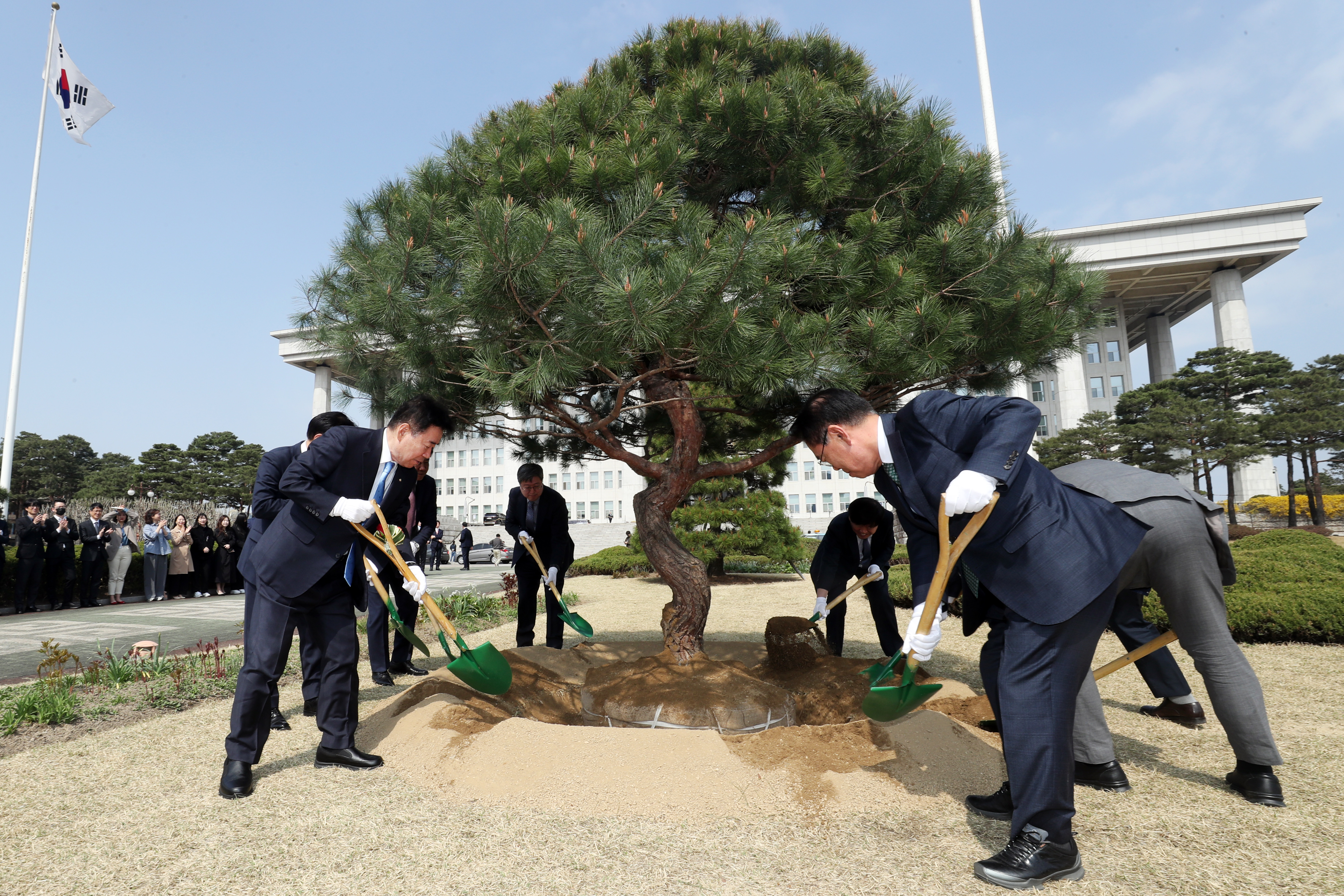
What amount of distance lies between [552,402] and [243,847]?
2536 millimetres

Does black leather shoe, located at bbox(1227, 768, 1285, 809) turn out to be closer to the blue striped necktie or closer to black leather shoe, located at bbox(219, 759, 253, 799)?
the blue striped necktie

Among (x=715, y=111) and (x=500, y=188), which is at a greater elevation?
(x=715, y=111)

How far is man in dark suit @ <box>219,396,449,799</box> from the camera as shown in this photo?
2.71 m

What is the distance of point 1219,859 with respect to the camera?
6.56 feet

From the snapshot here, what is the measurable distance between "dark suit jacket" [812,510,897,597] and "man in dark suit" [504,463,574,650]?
6.16 feet

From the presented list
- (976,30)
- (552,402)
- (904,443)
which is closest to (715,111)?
(552,402)

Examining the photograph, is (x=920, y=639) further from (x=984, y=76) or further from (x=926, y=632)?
(x=984, y=76)

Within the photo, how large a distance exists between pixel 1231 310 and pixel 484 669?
38.8 metres

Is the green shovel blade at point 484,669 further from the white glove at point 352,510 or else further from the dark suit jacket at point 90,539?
the dark suit jacket at point 90,539

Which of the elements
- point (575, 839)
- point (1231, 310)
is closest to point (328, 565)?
point (575, 839)

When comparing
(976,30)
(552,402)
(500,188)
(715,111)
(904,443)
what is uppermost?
(976,30)

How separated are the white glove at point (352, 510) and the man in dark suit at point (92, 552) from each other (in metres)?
9.72

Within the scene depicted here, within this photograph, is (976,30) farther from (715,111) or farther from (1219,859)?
(1219,859)

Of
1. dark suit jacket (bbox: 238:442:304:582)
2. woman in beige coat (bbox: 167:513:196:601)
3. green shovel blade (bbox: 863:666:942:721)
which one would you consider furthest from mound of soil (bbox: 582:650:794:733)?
woman in beige coat (bbox: 167:513:196:601)
